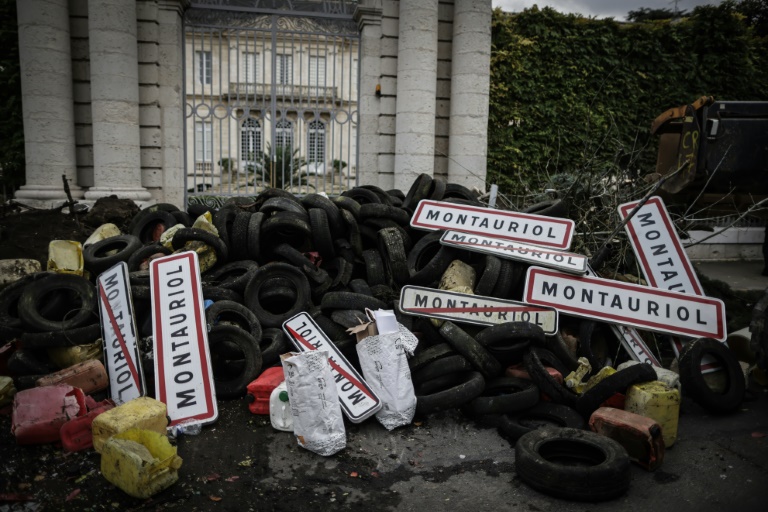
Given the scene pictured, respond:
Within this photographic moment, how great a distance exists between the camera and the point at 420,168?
31.1ft

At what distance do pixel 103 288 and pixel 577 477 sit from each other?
3.64 meters

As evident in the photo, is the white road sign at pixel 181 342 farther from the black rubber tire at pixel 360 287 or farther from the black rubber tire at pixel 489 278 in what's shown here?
the black rubber tire at pixel 489 278

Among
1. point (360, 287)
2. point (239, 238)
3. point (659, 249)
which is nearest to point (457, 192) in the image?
point (360, 287)

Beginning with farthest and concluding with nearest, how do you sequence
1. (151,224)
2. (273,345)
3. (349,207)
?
(151,224) < (349,207) < (273,345)

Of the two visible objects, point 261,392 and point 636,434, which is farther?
point 261,392

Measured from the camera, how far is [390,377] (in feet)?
11.7

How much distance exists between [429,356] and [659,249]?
2.58 m

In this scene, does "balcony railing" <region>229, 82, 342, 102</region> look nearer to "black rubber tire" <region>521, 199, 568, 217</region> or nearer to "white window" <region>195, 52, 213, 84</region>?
"white window" <region>195, 52, 213, 84</region>

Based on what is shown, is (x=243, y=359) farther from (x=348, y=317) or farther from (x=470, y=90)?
(x=470, y=90)

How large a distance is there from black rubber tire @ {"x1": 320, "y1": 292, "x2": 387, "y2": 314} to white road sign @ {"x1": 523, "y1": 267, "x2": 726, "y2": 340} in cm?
128

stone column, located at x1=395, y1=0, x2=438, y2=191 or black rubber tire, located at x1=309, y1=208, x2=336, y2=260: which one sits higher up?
stone column, located at x1=395, y1=0, x2=438, y2=191

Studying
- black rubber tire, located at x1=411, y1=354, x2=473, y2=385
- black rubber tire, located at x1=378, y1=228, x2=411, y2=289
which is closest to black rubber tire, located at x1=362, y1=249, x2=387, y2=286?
black rubber tire, located at x1=378, y1=228, x2=411, y2=289

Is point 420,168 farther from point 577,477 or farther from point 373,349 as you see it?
point 577,477

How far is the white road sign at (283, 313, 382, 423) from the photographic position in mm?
3512
